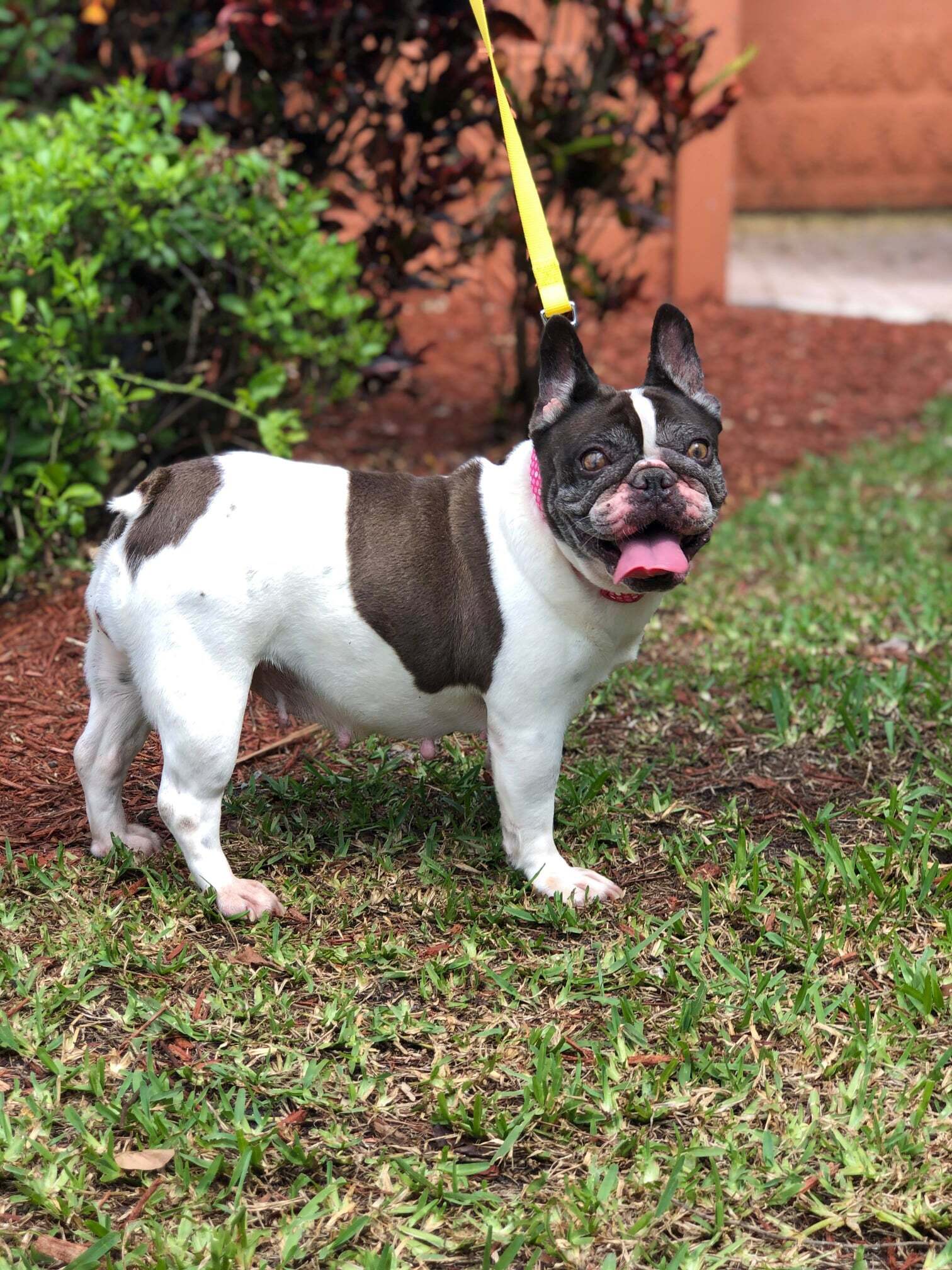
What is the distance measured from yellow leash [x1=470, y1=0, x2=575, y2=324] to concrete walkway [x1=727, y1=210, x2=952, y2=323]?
7.53 metres

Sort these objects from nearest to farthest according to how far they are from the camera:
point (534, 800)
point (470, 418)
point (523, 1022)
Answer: point (523, 1022) < point (534, 800) < point (470, 418)

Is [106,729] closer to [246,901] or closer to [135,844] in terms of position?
[135,844]

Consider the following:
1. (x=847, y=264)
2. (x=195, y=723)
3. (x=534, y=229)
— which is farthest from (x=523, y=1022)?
(x=847, y=264)

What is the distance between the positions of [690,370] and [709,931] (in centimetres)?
130

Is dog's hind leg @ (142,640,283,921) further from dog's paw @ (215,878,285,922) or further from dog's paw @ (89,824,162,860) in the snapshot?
dog's paw @ (89,824,162,860)

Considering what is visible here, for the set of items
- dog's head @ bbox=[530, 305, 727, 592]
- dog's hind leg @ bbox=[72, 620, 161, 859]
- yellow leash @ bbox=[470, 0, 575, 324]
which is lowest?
dog's hind leg @ bbox=[72, 620, 161, 859]

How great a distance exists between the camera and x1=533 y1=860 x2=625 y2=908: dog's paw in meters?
3.32

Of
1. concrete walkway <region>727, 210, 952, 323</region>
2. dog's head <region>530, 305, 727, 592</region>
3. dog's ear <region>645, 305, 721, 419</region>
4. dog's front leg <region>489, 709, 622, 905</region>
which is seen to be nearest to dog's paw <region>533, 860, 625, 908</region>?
dog's front leg <region>489, 709, 622, 905</region>

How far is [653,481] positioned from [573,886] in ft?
3.47

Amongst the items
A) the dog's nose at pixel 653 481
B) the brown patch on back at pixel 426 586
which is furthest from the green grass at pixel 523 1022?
the dog's nose at pixel 653 481

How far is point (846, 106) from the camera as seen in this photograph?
14.2m

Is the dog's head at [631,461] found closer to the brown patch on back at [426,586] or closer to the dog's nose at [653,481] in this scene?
the dog's nose at [653,481]

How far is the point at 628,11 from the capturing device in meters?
6.62

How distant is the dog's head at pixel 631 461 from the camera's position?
2.85m
